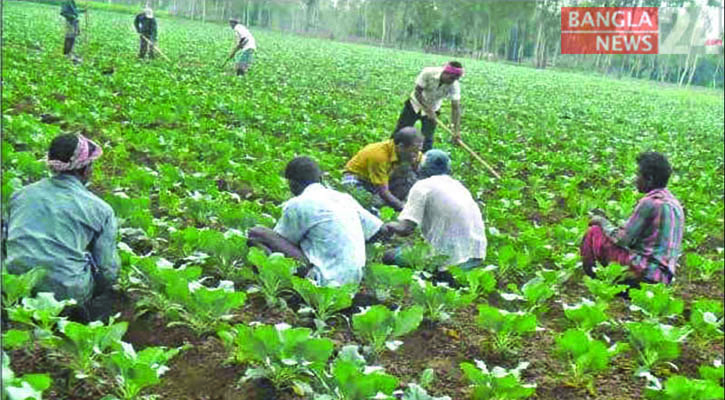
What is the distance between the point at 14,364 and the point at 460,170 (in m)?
6.82

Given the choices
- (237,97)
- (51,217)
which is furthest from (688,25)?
(51,217)

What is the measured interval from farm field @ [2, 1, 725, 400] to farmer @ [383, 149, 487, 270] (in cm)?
20

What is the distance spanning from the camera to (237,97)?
42.9 feet

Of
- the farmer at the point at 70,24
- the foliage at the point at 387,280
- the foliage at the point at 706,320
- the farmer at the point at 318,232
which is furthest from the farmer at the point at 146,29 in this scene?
the foliage at the point at 706,320

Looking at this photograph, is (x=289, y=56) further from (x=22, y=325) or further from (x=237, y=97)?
(x=22, y=325)

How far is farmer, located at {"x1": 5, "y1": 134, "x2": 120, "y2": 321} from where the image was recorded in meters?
3.77

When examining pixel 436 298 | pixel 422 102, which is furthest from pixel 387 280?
pixel 422 102

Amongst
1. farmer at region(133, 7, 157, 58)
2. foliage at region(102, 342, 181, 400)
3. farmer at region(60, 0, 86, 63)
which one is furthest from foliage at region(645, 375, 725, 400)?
farmer at region(133, 7, 157, 58)

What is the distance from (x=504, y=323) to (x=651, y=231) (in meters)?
1.82

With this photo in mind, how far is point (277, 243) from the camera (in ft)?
15.3

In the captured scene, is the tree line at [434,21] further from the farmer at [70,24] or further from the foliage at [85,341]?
the foliage at [85,341]

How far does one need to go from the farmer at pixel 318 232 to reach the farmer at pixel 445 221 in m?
0.58

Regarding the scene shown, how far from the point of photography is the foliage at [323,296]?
4031 millimetres

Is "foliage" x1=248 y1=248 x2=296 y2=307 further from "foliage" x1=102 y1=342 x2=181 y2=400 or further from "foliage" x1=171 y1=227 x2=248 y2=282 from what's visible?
"foliage" x1=102 y1=342 x2=181 y2=400
